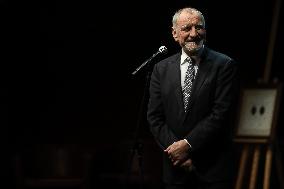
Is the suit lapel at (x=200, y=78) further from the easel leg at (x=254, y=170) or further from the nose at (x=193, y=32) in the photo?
the easel leg at (x=254, y=170)

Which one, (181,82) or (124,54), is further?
(124,54)

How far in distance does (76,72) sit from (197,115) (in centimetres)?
326

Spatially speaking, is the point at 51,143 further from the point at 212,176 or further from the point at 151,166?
the point at 212,176

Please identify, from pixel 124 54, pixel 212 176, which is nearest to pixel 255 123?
pixel 124 54

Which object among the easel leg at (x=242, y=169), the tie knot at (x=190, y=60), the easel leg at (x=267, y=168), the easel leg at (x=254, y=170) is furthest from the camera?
the easel leg at (x=242, y=169)

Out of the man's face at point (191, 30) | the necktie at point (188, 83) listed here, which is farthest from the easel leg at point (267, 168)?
the man's face at point (191, 30)

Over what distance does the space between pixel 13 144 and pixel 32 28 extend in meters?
1.22

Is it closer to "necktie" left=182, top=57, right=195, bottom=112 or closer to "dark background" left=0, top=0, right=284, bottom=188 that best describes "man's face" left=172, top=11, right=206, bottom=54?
"necktie" left=182, top=57, right=195, bottom=112

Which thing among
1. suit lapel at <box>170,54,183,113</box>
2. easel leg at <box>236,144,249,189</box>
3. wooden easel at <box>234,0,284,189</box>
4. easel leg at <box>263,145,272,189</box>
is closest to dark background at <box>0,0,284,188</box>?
wooden easel at <box>234,0,284,189</box>

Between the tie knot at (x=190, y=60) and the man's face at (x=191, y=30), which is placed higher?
the man's face at (x=191, y=30)

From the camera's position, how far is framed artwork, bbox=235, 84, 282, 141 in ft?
16.2

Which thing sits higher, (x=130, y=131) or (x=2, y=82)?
(x=2, y=82)

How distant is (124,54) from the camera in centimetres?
611

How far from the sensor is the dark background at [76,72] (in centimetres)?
606
